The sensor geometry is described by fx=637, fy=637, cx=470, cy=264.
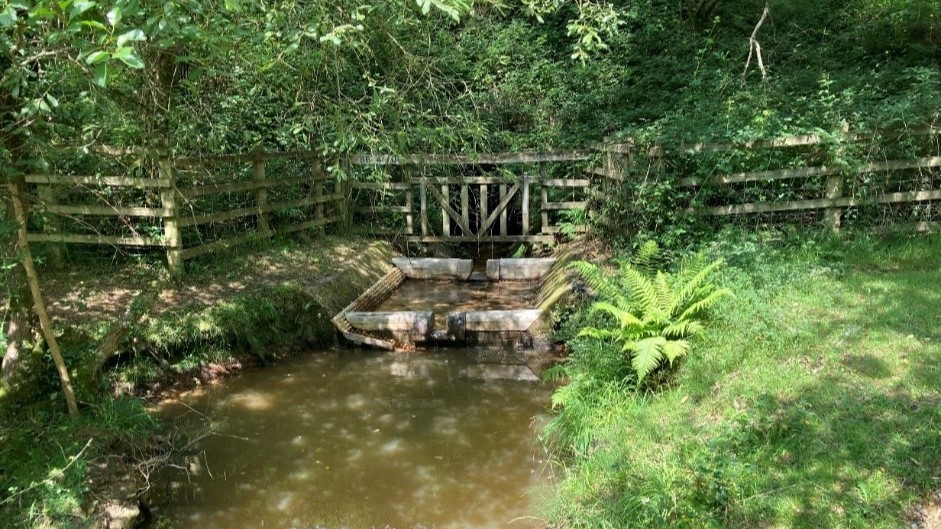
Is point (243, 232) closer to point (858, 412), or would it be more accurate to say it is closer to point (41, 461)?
point (41, 461)

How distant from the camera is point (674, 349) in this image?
16.0ft

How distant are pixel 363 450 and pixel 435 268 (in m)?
5.15

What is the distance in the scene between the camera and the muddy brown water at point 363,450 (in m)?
4.52

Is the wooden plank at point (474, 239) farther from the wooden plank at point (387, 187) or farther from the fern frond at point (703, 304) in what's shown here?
the fern frond at point (703, 304)

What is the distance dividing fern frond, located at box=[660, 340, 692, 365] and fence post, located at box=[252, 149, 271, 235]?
19.8 ft

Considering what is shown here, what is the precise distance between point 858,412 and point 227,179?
7704 millimetres

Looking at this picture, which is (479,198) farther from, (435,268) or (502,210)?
(435,268)

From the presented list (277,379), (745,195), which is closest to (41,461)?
(277,379)

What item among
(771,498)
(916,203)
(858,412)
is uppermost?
(916,203)

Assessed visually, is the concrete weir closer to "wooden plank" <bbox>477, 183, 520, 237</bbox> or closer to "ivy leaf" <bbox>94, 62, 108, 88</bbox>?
"wooden plank" <bbox>477, 183, 520, 237</bbox>

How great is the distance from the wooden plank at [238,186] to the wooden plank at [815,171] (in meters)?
5.50

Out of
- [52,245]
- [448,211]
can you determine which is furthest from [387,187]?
[52,245]

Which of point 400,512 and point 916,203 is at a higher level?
point 916,203

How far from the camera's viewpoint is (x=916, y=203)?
23.3 feet
